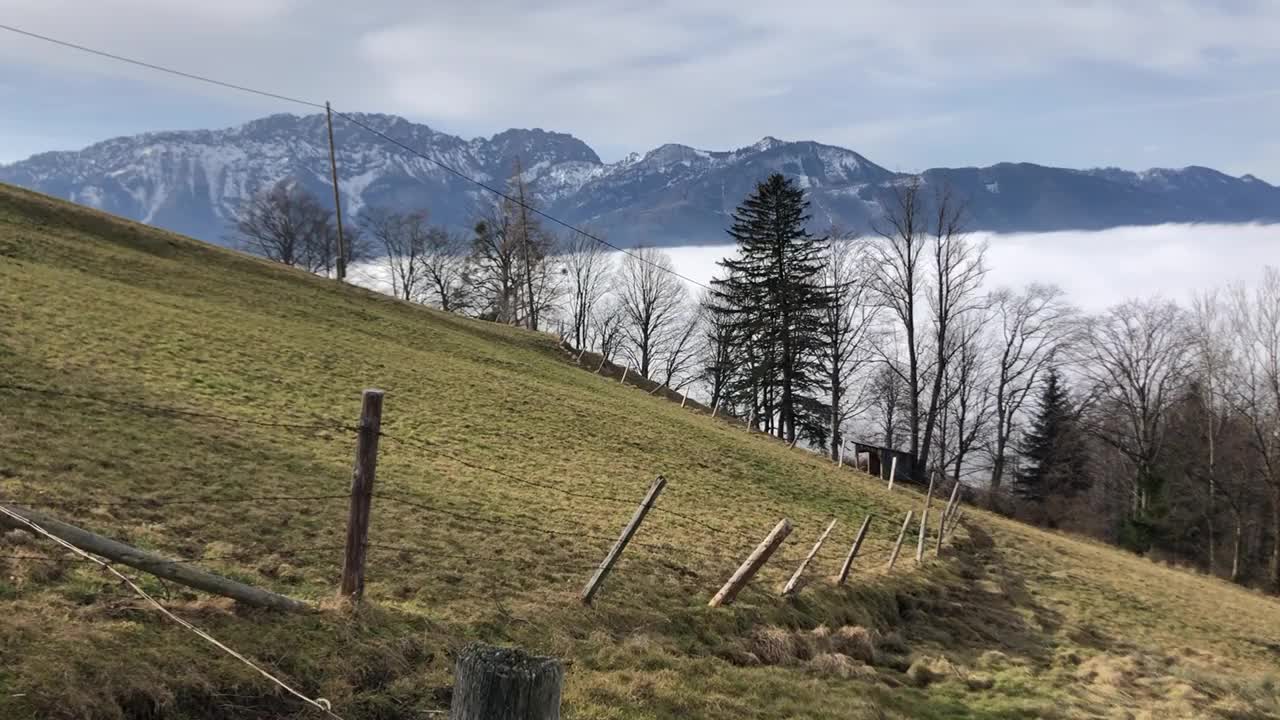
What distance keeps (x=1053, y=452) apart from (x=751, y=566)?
57.9m

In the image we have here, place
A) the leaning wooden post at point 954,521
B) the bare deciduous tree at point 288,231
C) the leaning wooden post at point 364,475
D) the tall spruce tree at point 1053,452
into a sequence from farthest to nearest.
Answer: the bare deciduous tree at point 288,231, the tall spruce tree at point 1053,452, the leaning wooden post at point 954,521, the leaning wooden post at point 364,475

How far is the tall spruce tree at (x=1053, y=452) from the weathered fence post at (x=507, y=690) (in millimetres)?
62122

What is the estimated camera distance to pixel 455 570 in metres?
9.92

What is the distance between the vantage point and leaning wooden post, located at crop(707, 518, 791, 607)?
10398mm

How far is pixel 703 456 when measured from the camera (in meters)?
26.8

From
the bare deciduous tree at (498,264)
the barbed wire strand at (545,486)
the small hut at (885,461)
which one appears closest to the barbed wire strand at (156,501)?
the barbed wire strand at (545,486)

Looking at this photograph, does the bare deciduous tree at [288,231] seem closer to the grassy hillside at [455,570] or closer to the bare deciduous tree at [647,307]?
the bare deciduous tree at [647,307]

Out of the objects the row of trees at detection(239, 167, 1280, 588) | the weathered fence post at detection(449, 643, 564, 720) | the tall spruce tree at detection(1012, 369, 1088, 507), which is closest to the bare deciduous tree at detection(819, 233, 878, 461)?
the row of trees at detection(239, 167, 1280, 588)

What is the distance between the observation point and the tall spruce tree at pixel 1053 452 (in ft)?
189

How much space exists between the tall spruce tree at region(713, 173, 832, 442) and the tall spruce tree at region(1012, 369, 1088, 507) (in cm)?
2238

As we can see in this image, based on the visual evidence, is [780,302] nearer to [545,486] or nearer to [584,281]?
[545,486]

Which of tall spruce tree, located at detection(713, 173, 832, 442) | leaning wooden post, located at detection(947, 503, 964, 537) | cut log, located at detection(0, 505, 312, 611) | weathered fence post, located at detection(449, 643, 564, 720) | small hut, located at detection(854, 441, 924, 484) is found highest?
tall spruce tree, located at detection(713, 173, 832, 442)

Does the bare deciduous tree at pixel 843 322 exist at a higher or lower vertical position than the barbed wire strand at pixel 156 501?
higher

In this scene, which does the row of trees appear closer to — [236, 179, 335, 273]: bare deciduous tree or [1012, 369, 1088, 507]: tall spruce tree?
[1012, 369, 1088, 507]: tall spruce tree
